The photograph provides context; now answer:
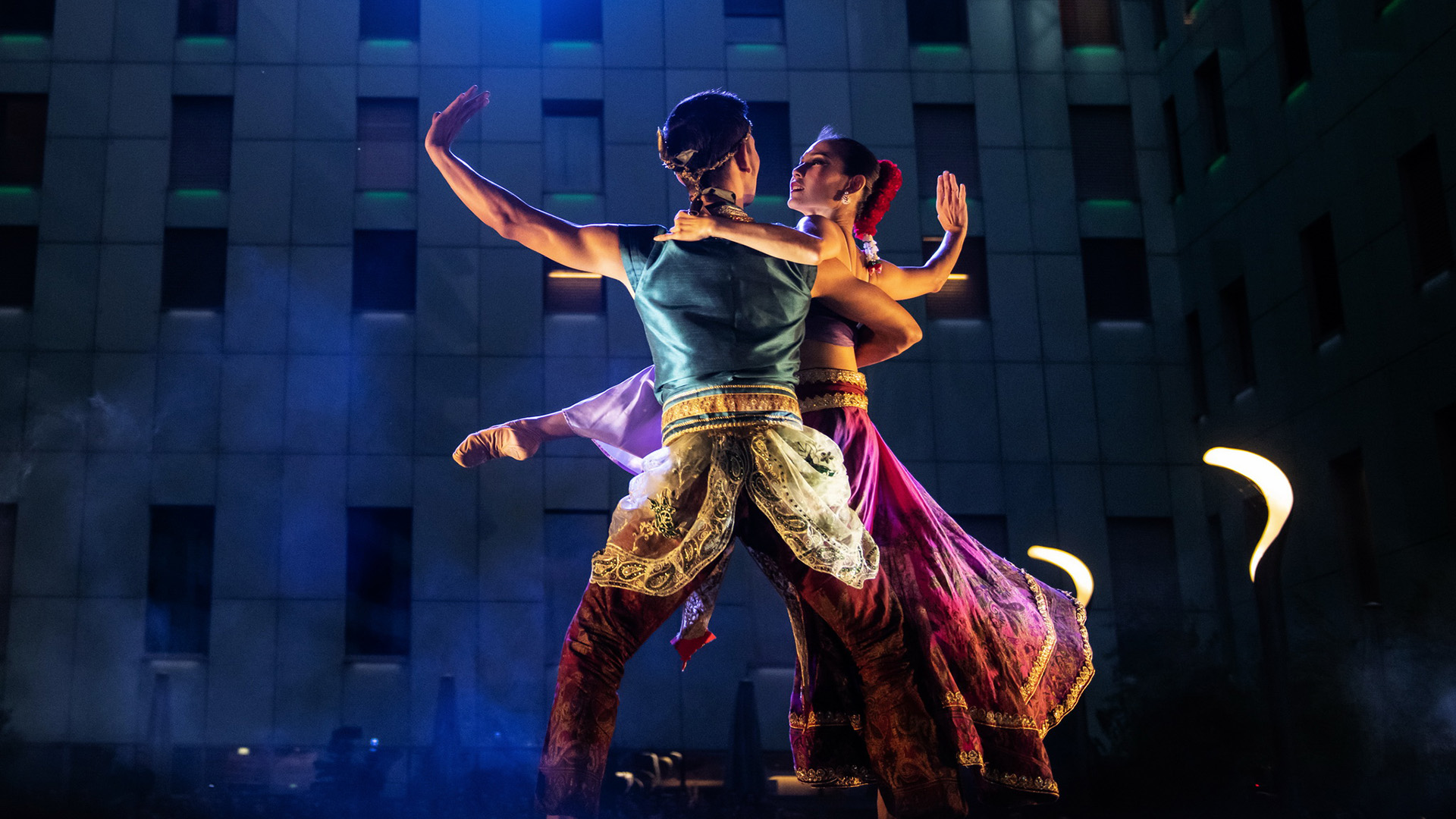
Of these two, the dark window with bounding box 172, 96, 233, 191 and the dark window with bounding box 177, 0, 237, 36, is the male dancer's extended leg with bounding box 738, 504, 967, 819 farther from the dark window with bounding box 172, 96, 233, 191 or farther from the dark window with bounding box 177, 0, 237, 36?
the dark window with bounding box 177, 0, 237, 36

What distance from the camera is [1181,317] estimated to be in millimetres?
20344

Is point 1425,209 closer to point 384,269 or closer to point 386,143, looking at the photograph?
point 384,269

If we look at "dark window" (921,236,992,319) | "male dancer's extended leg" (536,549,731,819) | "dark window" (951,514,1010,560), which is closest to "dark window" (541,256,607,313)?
"dark window" (921,236,992,319)

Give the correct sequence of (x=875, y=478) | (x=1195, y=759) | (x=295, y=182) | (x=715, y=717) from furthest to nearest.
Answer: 1. (x=295, y=182)
2. (x=715, y=717)
3. (x=1195, y=759)
4. (x=875, y=478)

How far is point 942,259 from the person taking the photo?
227 inches

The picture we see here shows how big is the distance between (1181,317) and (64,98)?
16085mm

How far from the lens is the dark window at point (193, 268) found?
19609mm

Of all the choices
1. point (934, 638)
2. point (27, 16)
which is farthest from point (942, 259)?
point (27, 16)

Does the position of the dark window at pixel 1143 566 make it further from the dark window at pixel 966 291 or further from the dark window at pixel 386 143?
the dark window at pixel 386 143

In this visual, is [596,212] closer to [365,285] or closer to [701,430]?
[365,285]

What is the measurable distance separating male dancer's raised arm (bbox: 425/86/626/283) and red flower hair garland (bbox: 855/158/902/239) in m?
1.64

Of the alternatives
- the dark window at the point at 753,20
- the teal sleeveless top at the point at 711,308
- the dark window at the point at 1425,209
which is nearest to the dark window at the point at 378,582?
the dark window at the point at 753,20

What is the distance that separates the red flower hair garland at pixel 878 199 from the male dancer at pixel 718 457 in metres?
1.38

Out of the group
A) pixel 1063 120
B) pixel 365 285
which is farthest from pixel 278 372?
pixel 1063 120
